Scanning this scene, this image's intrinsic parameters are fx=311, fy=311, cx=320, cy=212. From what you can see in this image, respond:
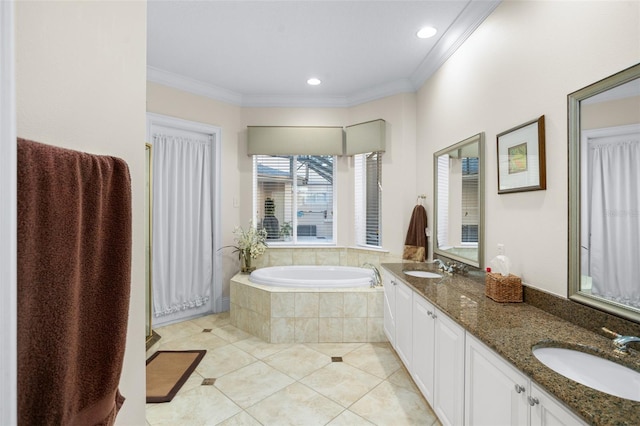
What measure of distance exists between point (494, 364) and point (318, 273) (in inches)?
115

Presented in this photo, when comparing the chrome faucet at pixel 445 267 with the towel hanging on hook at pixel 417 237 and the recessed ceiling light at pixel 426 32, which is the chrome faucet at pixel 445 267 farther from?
the recessed ceiling light at pixel 426 32

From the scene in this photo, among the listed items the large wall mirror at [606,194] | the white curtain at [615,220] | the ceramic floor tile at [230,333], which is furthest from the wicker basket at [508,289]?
the ceramic floor tile at [230,333]

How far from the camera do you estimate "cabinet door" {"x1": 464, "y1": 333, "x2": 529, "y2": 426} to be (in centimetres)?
111

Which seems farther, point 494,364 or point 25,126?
point 494,364

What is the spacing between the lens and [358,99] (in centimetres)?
401

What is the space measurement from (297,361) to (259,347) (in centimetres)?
48

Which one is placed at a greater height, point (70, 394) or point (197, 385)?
point (70, 394)

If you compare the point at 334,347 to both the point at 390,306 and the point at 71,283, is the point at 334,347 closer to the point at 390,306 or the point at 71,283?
the point at 390,306

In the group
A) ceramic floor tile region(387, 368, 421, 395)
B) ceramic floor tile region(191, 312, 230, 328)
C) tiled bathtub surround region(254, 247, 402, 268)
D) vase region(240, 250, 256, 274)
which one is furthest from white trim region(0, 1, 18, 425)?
tiled bathtub surround region(254, 247, 402, 268)

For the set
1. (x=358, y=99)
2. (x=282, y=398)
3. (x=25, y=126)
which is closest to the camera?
(x=25, y=126)

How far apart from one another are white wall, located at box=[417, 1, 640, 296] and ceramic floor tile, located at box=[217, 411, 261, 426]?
6.20 feet

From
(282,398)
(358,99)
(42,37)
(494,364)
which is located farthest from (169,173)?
(494,364)

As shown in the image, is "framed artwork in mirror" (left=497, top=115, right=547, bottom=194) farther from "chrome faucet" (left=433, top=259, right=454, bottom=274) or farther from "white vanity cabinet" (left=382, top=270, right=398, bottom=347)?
"white vanity cabinet" (left=382, top=270, right=398, bottom=347)

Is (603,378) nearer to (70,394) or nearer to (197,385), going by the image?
(70,394)
